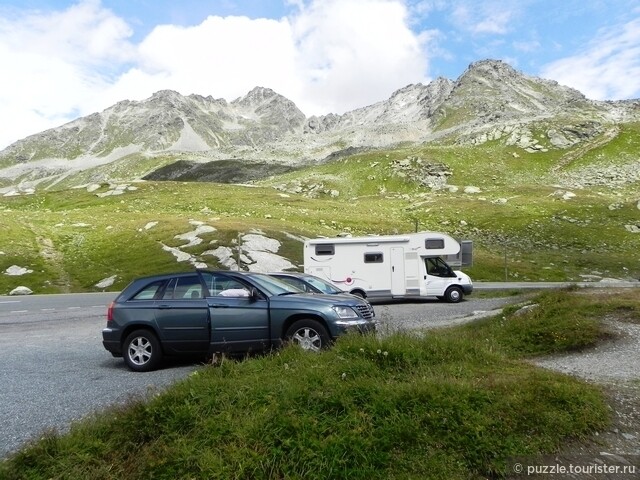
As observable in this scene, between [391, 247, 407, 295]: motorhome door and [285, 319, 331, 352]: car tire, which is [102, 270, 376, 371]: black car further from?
[391, 247, 407, 295]: motorhome door

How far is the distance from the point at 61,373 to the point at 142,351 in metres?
2.16

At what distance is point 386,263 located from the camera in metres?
27.0

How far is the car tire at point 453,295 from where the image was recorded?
1080 inches

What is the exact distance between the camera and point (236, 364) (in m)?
7.96

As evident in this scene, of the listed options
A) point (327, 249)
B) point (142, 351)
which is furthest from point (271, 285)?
point (327, 249)

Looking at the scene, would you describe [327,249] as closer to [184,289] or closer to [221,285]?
[221,285]

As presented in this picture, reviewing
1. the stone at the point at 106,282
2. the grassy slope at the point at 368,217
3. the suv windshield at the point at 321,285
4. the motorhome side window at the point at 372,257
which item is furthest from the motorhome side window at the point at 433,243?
the stone at the point at 106,282

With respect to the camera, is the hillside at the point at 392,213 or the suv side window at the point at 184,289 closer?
the suv side window at the point at 184,289

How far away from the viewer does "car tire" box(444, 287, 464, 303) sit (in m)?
27.4

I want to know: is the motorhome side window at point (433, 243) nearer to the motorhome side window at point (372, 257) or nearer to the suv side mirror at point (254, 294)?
the motorhome side window at point (372, 257)

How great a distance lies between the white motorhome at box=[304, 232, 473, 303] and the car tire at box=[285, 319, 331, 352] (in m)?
16.7

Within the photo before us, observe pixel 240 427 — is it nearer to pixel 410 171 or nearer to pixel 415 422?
pixel 415 422

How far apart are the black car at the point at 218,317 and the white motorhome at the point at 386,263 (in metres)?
15.3

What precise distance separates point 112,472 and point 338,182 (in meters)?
109
